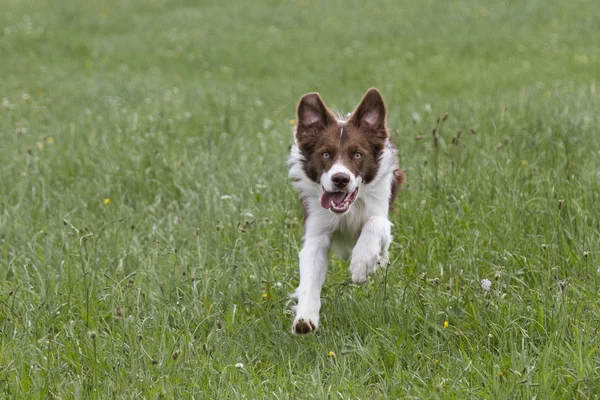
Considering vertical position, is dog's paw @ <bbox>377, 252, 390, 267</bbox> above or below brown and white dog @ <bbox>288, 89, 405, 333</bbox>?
below

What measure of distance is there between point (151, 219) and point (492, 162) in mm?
2468

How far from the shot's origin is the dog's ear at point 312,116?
402 centimetres

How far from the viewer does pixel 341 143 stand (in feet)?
12.7

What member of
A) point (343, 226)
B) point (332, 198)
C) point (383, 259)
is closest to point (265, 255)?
point (343, 226)

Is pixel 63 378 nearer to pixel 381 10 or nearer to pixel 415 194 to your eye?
pixel 415 194

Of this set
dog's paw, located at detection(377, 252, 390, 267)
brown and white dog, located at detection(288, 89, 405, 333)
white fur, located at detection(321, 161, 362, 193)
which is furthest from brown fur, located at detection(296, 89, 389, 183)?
dog's paw, located at detection(377, 252, 390, 267)

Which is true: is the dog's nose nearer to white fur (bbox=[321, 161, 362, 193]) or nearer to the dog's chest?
white fur (bbox=[321, 161, 362, 193])

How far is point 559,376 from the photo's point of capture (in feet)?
9.66

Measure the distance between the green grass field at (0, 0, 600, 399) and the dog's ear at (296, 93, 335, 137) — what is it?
71 cm

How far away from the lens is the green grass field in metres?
3.23

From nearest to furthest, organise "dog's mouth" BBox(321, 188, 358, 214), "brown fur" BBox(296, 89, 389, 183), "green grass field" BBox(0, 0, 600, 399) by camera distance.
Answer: "green grass field" BBox(0, 0, 600, 399) → "dog's mouth" BBox(321, 188, 358, 214) → "brown fur" BBox(296, 89, 389, 183)

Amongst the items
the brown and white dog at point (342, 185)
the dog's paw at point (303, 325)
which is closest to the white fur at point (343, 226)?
the brown and white dog at point (342, 185)

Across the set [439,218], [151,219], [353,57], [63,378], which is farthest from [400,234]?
[353,57]

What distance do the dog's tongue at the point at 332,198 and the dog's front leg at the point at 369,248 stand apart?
23cm
